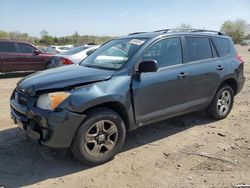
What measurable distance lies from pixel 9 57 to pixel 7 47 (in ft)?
1.76

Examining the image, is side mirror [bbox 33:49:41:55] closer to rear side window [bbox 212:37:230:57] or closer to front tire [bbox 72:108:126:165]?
rear side window [bbox 212:37:230:57]

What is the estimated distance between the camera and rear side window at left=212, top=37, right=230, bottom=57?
6.25 m

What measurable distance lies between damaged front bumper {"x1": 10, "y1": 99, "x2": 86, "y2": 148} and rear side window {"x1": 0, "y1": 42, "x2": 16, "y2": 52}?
10.5 m

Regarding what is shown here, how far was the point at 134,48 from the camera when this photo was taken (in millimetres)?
4965

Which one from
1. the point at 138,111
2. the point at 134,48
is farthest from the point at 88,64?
the point at 138,111

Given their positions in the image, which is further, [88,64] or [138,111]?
[88,64]

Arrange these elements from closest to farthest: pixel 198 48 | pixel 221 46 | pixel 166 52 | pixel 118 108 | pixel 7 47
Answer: pixel 118 108 < pixel 166 52 < pixel 198 48 < pixel 221 46 < pixel 7 47

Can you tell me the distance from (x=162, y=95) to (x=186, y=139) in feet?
3.12

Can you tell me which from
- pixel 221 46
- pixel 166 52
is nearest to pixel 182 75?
pixel 166 52

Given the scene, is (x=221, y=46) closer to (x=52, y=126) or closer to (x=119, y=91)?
(x=119, y=91)

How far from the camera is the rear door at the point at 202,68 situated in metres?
5.56

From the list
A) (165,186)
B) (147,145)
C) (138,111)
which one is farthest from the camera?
(147,145)

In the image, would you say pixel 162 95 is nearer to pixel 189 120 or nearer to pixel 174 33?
pixel 174 33

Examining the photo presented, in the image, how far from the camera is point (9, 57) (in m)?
13.6
